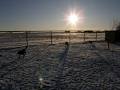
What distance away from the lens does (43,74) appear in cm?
619

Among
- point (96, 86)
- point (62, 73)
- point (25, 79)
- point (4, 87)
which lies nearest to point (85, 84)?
point (96, 86)

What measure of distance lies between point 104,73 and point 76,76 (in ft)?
3.40

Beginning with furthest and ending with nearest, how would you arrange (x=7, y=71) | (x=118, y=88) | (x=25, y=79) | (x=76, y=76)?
(x=7, y=71) → (x=76, y=76) → (x=25, y=79) → (x=118, y=88)

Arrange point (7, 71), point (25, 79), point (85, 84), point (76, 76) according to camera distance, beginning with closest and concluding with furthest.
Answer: point (85, 84)
point (25, 79)
point (76, 76)
point (7, 71)

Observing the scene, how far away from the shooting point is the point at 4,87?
481 centimetres

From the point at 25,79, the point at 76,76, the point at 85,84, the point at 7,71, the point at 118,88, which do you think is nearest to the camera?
the point at 118,88

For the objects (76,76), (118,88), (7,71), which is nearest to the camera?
(118,88)

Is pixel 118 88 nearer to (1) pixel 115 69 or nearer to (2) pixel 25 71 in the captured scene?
(1) pixel 115 69

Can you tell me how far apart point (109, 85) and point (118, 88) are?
0.97ft

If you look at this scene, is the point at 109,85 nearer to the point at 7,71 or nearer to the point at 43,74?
the point at 43,74

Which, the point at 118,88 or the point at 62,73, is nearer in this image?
the point at 118,88

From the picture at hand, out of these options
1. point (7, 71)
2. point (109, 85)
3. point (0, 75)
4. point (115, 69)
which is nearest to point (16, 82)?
point (0, 75)

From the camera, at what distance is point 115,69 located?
689cm

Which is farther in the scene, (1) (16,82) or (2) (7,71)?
(2) (7,71)
